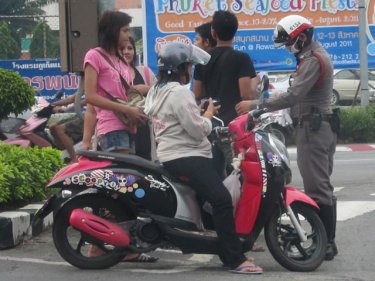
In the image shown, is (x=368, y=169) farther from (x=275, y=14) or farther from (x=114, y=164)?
(x=275, y=14)

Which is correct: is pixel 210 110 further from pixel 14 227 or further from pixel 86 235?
pixel 14 227

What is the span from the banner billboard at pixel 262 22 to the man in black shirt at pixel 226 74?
13.7 metres

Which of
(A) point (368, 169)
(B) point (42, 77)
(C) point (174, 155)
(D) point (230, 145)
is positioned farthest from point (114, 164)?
(B) point (42, 77)

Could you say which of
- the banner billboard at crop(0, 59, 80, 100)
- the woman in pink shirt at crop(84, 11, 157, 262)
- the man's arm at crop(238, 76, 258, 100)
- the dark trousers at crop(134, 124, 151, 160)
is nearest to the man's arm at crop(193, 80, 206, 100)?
the man's arm at crop(238, 76, 258, 100)

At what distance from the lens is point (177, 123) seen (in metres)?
6.09

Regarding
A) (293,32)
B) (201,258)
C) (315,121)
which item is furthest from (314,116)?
(201,258)

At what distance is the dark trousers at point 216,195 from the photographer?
6.02m

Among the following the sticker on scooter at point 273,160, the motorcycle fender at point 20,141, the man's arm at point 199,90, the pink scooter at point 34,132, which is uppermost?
the man's arm at point 199,90

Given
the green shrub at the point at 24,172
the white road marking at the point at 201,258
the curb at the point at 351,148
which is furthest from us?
the curb at the point at 351,148

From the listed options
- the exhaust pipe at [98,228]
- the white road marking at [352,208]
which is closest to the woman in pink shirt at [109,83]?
the exhaust pipe at [98,228]

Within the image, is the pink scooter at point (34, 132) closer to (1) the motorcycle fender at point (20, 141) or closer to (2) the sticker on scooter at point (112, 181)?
(1) the motorcycle fender at point (20, 141)

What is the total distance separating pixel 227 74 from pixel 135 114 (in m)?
0.96

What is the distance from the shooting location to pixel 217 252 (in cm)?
614

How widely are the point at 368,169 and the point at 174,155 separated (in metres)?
7.26
